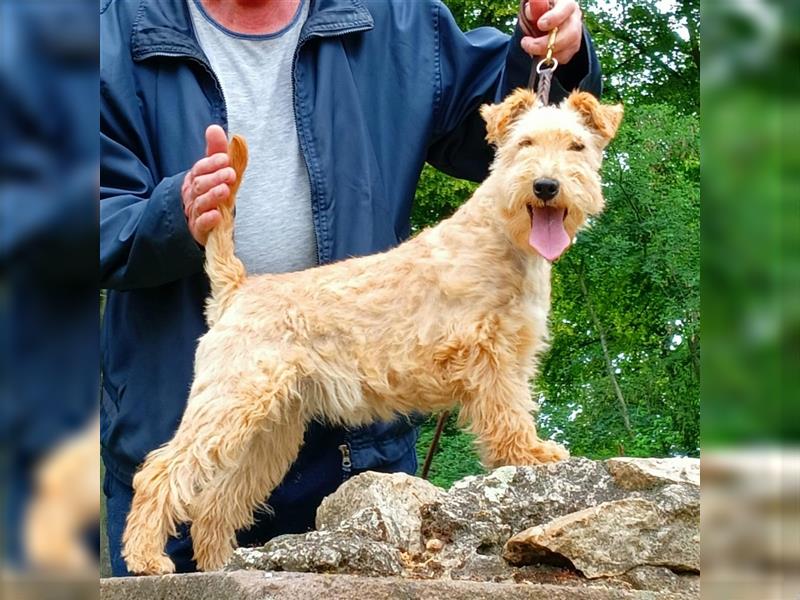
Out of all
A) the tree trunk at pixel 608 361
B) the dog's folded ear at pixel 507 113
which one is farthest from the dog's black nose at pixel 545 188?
the tree trunk at pixel 608 361

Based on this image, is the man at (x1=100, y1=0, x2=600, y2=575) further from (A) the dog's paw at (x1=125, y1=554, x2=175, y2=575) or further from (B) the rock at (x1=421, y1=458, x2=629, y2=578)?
(B) the rock at (x1=421, y1=458, x2=629, y2=578)

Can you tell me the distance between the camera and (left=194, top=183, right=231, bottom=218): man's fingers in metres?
2.00

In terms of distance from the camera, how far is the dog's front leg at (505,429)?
1.99 m

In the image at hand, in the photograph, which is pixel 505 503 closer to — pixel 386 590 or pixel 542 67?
pixel 386 590

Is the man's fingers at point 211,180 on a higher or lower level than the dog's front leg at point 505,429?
higher

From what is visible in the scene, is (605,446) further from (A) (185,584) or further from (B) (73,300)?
(B) (73,300)

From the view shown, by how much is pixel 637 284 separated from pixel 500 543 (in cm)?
299

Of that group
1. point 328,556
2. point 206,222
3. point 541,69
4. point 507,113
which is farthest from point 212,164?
point 328,556

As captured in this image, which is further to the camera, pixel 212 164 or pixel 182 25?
pixel 182 25

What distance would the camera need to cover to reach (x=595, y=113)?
2.01 meters

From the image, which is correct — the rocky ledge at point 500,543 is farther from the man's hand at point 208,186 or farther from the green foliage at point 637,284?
the green foliage at point 637,284

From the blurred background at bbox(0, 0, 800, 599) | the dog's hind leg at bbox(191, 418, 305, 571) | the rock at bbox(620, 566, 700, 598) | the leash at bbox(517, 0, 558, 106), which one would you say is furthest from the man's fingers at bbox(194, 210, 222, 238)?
the blurred background at bbox(0, 0, 800, 599)

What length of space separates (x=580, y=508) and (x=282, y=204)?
1079mm

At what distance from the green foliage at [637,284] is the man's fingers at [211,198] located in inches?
50.4
